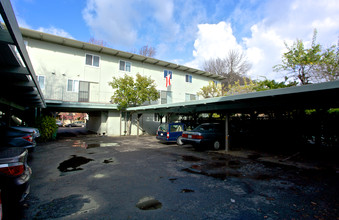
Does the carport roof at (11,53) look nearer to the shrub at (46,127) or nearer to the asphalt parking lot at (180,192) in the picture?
the asphalt parking lot at (180,192)

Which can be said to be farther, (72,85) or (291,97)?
(72,85)

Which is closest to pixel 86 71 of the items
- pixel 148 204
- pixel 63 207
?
pixel 63 207

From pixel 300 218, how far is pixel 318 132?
389 inches

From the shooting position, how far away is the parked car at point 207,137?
372 inches

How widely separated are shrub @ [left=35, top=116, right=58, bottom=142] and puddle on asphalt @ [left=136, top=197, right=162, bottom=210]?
13.0m

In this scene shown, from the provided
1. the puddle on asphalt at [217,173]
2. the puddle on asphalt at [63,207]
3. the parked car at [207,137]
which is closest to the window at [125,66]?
the parked car at [207,137]

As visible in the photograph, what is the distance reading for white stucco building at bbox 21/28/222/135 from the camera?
1479 centimetres

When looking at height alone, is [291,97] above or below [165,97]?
below

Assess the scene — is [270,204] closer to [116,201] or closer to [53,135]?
[116,201]

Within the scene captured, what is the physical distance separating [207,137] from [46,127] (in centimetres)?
1241

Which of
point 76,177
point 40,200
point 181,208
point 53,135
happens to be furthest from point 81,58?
point 181,208

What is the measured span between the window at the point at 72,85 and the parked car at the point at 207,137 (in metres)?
12.2

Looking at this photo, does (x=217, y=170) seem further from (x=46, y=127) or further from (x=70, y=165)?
(x=46, y=127)

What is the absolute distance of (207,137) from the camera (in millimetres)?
9617
